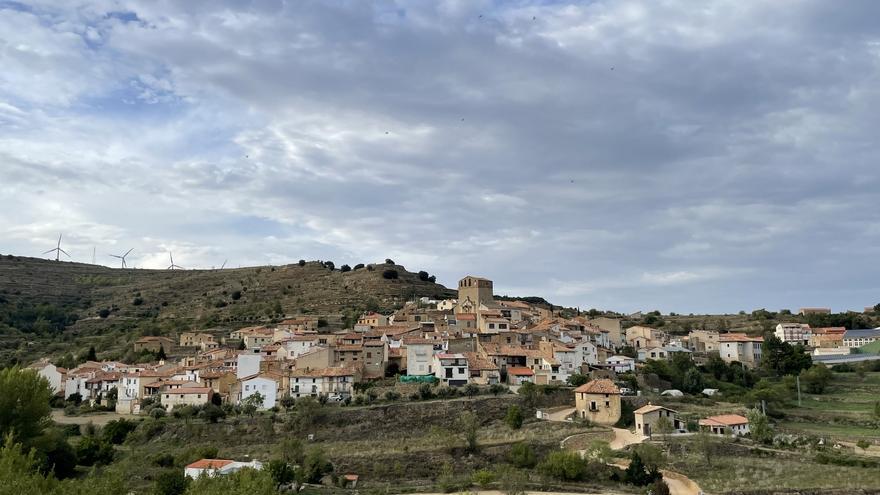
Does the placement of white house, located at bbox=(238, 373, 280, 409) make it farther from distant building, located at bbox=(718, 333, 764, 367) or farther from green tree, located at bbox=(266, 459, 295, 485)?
distant building, located at bbox=(718, 333, 764, 367)

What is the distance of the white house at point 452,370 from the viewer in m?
59.1

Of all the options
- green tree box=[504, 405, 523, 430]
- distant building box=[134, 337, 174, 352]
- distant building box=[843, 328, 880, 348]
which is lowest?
green tree box=[504, 405, 523, 430]

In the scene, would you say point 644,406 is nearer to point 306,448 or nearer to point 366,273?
point 306,448

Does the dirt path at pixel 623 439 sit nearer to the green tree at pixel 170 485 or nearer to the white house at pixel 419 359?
the white house at pixel 419 359

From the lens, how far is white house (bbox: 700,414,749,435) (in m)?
48.3

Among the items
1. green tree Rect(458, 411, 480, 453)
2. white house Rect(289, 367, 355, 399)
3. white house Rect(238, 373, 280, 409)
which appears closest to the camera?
green tree Rect(458, 411, 480, 453)

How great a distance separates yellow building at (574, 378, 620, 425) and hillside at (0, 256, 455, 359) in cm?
4073

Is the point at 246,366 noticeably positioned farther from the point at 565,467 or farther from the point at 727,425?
the point at 727,425

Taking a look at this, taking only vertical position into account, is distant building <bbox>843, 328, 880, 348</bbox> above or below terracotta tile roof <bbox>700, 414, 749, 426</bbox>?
above

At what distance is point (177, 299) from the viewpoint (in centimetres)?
12094

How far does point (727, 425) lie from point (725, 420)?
1.07 m

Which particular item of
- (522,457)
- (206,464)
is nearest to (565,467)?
(522,457)

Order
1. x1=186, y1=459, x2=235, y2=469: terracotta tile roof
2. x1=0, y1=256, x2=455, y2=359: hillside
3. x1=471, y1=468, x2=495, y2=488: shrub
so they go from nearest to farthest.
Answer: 1. x1=471, y1=468, x2=495, y2=488: shrub
2. x1=186, y1=459, x2=235, y2=469: terracotta tile roof
3. x1=0, y1=256, x2=455, y2=359: hillside

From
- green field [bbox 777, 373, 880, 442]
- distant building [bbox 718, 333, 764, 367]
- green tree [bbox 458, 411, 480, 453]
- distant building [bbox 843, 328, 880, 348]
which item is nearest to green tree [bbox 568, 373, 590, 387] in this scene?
green tree [bbox 458, 411, 480, 453]
